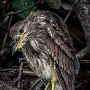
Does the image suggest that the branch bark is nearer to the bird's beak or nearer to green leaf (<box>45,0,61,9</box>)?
green leaf (<box>45,0,61,9</box>)

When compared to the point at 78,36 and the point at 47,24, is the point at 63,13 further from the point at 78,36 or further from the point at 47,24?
the point at 47,24


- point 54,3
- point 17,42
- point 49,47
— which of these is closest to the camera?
point 17,42

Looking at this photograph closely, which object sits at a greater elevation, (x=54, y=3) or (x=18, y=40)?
(x=18, y=40)

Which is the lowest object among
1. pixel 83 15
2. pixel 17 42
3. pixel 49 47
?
pixel 83 15

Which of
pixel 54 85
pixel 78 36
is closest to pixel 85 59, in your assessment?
pixel 78 36

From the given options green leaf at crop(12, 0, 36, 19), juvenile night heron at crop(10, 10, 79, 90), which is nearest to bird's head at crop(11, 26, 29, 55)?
juvenile night heron at crop(10, 10, 79, 90)

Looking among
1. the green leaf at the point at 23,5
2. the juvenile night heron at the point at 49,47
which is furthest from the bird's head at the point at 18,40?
the green leaf at the point at 23,5

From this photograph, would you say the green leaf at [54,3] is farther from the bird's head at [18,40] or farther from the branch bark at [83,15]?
the bird's head at [18,40]

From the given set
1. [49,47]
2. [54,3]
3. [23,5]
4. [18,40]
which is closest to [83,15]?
[54,3]

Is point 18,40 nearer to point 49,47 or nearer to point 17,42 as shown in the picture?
point 17,42
